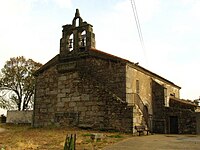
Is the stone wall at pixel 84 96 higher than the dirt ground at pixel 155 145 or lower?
higher

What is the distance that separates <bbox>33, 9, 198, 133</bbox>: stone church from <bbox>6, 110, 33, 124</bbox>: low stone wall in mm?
10699

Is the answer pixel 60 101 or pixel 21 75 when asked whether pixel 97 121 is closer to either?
pixel 60 101

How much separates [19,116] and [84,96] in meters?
16.6

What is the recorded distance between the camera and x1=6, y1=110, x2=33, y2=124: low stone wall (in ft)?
105

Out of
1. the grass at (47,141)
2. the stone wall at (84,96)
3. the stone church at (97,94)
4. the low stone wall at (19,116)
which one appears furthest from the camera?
the low stone wall at (19,116)

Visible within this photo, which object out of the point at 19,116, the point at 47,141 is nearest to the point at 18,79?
the point at 19,116

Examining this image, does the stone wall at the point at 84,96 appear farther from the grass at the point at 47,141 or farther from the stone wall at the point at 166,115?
the stone wall at the point at 166,115

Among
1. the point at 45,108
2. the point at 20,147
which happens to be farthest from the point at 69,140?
the point at 45,108

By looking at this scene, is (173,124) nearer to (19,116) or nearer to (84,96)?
(84,96)

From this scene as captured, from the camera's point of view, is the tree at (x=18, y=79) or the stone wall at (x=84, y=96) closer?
the stone wall at (x=84, y=96)

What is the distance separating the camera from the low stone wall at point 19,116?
32.0 m

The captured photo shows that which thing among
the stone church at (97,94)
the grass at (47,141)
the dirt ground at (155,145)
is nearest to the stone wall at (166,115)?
the stone church at (97,94)

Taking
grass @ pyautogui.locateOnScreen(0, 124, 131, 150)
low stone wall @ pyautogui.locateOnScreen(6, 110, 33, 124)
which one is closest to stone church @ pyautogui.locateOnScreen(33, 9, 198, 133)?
grass @ pyautogui.locateOnScreen(0, 124, 131, 150)

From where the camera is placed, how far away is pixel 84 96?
19375mm
